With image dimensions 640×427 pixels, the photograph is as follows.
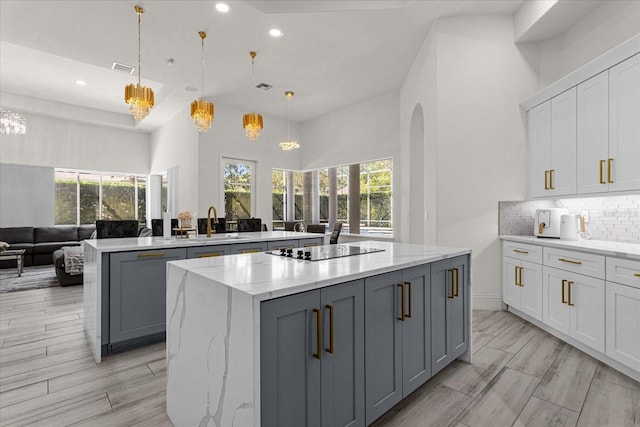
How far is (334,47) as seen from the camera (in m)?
4.59

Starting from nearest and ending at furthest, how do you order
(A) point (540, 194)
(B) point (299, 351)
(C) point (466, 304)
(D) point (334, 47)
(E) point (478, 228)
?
1. (B) point (299, 351)
2. (C) point (466, 304)
3. (A) point (540, 194)
4. (E) point (478, 228)
5. (D) point (334, 47)

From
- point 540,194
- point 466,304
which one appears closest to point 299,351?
point 466,304

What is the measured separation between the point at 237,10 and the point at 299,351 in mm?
3894

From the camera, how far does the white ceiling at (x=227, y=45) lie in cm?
373

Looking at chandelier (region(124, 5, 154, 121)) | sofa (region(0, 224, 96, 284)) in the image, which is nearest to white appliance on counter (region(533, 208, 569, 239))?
chandelier (region(124, 5, 154, 121))

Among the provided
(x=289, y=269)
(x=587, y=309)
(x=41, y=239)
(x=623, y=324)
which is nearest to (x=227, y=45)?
(x=289, y=269)

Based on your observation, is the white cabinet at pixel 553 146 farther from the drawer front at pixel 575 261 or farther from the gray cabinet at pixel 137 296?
the gray cabinet at pixel 137 296

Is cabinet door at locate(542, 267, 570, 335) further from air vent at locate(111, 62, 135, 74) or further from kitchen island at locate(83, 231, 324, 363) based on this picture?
air vent at locate(111, 62, 135, 74)

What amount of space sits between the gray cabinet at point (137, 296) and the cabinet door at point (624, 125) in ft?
12.5

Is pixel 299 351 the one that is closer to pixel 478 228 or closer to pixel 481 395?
pixel 481 395

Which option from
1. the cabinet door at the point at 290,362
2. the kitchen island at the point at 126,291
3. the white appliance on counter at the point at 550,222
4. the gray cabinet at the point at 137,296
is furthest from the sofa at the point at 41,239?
the white appliance on counter at the point at 550,222

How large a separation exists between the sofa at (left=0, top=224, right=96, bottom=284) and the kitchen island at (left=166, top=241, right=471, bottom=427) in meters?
6.58

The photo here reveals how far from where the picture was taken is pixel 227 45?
4484 millimetres

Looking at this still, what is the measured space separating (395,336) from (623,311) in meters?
1.81
